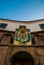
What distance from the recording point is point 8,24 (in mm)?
17312

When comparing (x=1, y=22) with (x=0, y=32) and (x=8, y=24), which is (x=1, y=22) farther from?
(x=0, y=32)

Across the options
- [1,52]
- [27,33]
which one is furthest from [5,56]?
[27,33]

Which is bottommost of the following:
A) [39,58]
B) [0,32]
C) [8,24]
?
[39,58]

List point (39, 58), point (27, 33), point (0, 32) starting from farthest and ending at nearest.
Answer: point (0, 32) < point (27, 33) < point (39, 58)

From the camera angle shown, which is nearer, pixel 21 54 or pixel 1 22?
pixel 21 54

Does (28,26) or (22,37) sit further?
(28,26)

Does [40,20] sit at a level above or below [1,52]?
above

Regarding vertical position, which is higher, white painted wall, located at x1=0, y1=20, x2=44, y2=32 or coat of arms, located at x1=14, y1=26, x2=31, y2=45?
white painted wall, located at x1=0, y1=20, x2=44, y2=32

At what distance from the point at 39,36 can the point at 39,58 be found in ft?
14.0

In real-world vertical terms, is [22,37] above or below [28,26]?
below

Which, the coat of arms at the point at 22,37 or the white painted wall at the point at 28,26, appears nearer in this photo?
the coat of arms at the point at 22,37

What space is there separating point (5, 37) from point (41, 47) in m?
4.97

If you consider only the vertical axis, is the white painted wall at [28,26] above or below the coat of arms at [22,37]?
above

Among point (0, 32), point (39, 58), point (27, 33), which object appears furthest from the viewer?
point (0, 32)
